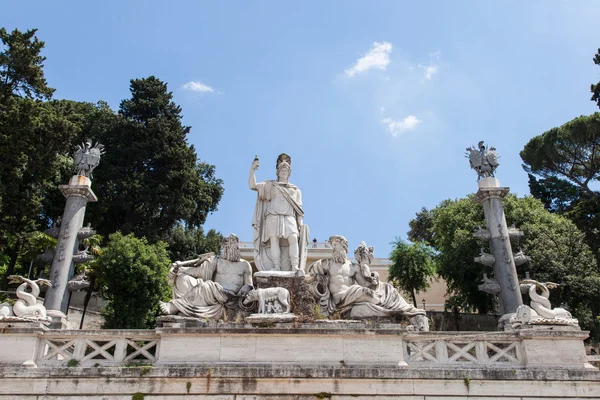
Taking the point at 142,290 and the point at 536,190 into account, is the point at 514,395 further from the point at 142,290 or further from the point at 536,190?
the point at 536,190

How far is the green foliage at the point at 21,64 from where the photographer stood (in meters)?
22.8

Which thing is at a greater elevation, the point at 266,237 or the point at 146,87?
the point at 146,87

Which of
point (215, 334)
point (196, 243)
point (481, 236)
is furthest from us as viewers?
point (196, 243)

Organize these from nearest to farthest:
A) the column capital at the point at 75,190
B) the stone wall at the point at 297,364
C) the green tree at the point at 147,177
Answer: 1. the stone wall at the point at 297,364
2. the column capital at the point at 75,190
3. the green tree at the point at 147,177

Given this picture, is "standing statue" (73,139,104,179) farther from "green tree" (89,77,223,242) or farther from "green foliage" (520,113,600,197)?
"green foliage" (520,113,600,197)

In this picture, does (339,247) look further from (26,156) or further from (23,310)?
(26,156)

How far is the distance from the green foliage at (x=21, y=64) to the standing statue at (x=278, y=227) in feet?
56.3

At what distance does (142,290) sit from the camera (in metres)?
23.0

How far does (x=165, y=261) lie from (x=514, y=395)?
19261 millimetres

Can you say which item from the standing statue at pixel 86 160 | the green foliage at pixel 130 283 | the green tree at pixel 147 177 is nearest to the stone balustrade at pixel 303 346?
the standing statue at pixel 86 160

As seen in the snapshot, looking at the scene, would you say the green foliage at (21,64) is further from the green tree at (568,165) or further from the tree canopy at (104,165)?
the green tree at (568,165)

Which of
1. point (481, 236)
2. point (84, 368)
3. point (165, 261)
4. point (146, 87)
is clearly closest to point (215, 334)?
point (84, 368)

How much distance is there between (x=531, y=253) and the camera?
2477 cm

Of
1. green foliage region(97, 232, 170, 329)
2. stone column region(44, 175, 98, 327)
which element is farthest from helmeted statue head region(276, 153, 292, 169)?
green foliage region(97, 232, 170, 329)
